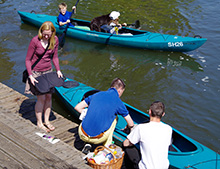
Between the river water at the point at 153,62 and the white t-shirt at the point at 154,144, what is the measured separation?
2.43 meters

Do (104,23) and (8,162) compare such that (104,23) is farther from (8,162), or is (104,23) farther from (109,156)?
(8,162)

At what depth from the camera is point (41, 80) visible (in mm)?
4305

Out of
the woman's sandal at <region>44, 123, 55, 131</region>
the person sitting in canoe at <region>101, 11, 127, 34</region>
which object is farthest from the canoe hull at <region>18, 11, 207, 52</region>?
the woman's sandal at <region>44, 123, 55, 131</region>

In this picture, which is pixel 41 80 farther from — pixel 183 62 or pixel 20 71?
pixel 183 62

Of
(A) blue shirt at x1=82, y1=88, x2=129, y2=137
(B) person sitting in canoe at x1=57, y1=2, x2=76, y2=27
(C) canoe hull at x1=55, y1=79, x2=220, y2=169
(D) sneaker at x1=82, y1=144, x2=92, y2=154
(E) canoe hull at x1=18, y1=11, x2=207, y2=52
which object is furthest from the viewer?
(B) person sitting in canoe at x1=57, y1=2, x2=76, y2=27

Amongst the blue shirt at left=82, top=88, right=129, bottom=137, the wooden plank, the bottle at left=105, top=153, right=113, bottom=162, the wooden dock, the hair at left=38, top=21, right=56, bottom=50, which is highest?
the hair at left=38, top=21, right=56, bottom=50

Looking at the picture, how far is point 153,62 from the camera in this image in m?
8.62

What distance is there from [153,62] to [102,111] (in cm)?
510

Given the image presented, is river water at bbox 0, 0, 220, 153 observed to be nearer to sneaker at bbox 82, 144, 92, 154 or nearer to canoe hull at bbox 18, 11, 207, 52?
canoe hull at bbox 18, 11, 207, 52

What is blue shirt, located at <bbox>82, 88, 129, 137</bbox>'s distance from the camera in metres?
3.80

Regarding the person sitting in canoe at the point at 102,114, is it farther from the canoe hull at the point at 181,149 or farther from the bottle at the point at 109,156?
the canoe hull at the point at 181,149

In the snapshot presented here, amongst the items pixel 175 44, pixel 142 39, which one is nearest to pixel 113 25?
pixel 142 39

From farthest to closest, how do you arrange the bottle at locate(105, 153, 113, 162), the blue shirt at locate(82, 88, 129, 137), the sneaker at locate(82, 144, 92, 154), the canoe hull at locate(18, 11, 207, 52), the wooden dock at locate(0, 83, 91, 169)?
1. the canoe hull at locate(18, 11, 207, 52)
2. the sneaker at locate(82, 144, 92, 154)
3. the blue shirt at locate(82, 88, 129, 137)
4. the bottle at locate(105, 153, 113, 162)
5. the wooden dock at locate(0, 83, 91, 169)

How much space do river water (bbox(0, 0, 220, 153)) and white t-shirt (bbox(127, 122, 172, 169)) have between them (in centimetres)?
243
